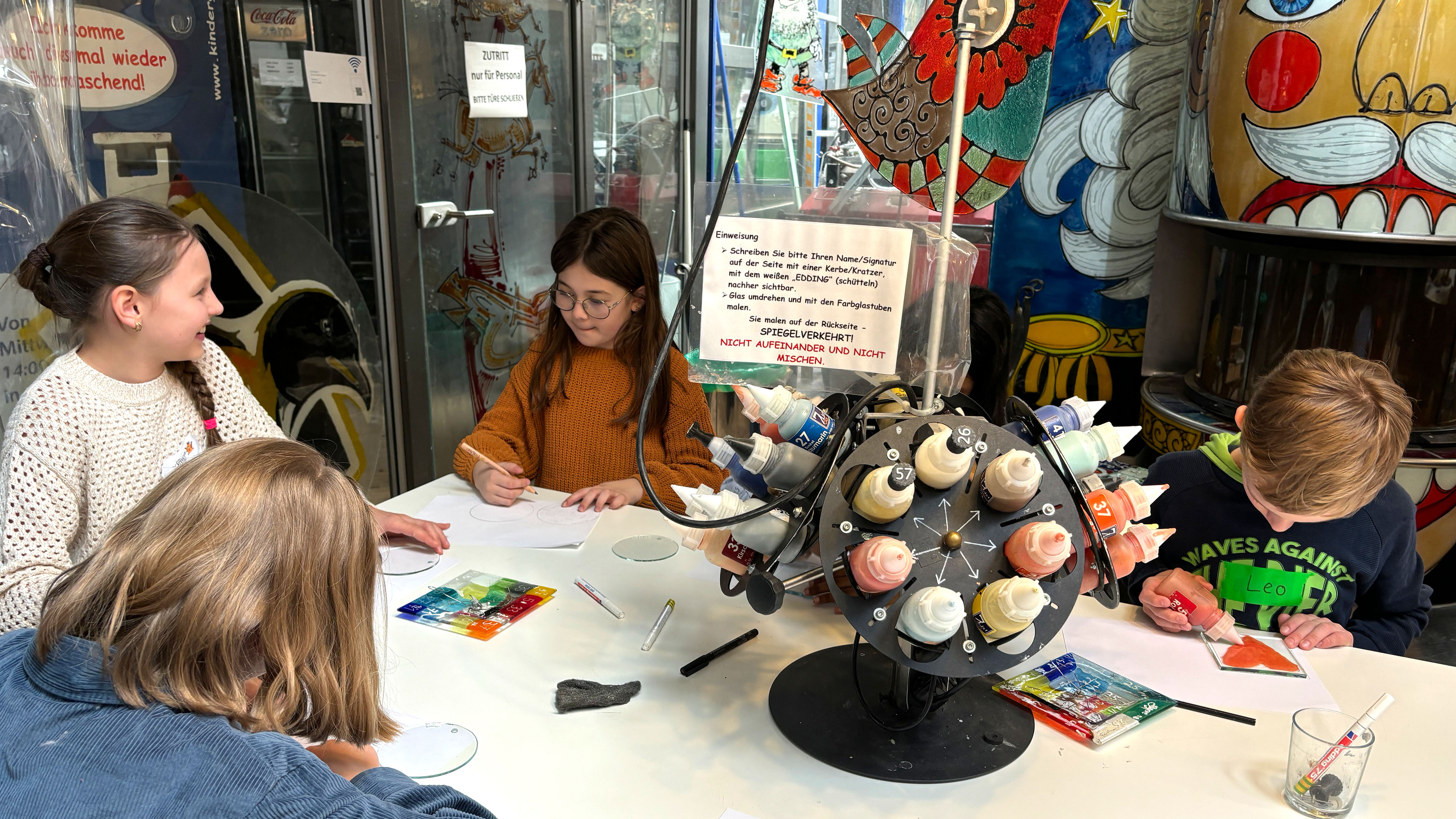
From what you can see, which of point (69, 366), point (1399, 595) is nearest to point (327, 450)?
point (69, 366)

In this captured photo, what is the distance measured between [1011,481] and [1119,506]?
15 cm

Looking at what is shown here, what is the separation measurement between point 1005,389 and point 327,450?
1.69 m

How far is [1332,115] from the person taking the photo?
241 cm

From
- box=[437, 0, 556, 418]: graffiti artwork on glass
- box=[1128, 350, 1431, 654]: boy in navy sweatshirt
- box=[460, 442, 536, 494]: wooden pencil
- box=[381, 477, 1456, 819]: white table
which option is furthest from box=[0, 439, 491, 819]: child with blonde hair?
box=[437, 0, 556, 418]: graffiti artwork on glass

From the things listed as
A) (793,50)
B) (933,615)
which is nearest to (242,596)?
(933,615)

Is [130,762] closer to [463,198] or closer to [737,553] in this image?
[737,553]

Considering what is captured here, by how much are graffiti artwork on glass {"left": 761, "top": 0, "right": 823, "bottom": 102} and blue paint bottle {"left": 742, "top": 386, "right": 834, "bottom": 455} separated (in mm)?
→ 1394

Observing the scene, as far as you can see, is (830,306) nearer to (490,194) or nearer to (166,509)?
(166,509)

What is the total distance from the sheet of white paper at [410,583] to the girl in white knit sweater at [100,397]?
53mm

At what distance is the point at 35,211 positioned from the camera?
1.28 meters

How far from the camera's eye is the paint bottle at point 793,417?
36.8 inches

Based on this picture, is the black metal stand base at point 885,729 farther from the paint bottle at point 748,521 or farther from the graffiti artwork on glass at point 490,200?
the graffiti artwork on glass at point 490,200

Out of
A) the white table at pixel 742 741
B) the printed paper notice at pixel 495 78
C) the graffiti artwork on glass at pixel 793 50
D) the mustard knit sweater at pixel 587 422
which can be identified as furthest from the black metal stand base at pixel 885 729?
the printed paper notice at pixel 495 78

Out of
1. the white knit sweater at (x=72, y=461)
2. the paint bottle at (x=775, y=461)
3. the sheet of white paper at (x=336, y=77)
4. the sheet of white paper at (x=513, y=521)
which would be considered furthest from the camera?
the sheet of white paper at (x=336, y=77)
